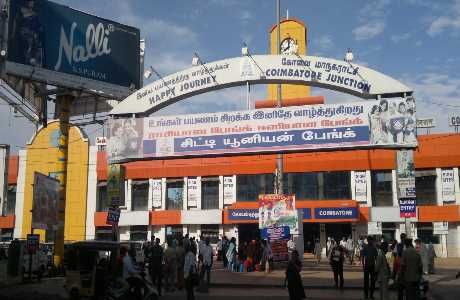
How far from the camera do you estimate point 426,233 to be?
121ft

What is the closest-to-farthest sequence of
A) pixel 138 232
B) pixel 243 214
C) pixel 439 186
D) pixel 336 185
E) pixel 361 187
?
pixel 439 186
pixel 361 187
pixel 243 214
pixel 336 185
pixel 138 232

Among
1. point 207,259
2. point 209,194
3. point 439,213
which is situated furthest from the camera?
point 209,194

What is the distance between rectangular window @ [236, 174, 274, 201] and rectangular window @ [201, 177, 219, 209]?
6.20ft

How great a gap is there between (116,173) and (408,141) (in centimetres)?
1153

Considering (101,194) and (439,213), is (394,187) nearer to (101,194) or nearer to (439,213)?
(439,213)

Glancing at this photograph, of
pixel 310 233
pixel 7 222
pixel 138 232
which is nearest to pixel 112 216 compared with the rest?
pixel 310 233

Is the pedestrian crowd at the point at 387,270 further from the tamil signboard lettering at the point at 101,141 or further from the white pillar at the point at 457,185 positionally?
the tamil signboard lettering at the point at 101,141

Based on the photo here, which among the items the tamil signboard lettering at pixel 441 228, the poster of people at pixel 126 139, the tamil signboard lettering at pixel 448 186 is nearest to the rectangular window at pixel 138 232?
the poster of people at pixel 126 139

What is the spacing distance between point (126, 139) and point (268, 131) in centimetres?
597

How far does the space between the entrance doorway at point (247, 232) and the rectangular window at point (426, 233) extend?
11.8m

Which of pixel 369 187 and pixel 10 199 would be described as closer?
pixel 369 187

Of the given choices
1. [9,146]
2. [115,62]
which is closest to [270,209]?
[115,62]

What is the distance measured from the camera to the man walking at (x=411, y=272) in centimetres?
1106

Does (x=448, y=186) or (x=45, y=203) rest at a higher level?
(x=448, y=186)
